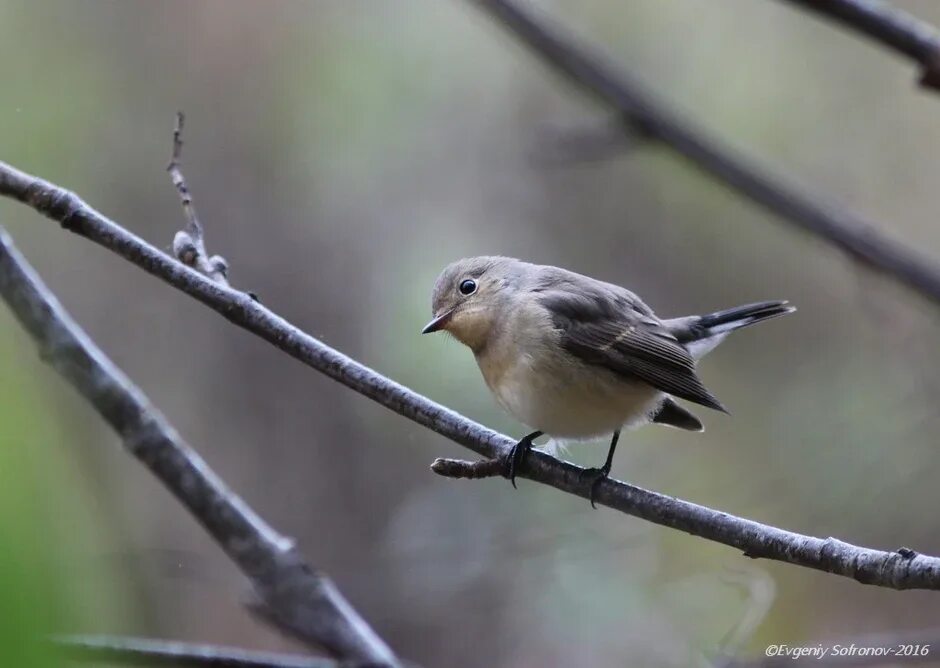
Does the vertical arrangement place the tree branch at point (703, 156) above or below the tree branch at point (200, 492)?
above

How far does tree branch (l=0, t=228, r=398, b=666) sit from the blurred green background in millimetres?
965

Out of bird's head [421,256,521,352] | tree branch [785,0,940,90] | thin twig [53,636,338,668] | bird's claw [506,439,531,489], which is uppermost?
tree branch [785,0,940,90]

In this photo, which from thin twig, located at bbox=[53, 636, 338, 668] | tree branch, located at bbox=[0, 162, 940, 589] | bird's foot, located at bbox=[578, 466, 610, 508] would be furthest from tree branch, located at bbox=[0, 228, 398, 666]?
bird's foot, located at bbox=[578, 466, 610, 508]

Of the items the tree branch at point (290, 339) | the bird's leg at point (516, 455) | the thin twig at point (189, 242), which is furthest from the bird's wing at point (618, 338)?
the thin twig at point (189, 242)

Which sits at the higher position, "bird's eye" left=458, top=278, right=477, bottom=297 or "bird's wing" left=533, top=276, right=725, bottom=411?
"bird's eye" left=458, top=278, right=477, bottom=297

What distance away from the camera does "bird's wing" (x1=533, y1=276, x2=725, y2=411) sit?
9.18ft

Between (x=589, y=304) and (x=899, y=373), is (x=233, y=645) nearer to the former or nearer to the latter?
(x=589, y=304)

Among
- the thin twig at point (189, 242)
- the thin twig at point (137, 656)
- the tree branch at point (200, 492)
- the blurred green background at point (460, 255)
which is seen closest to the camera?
the thin twig at point (137, 656)

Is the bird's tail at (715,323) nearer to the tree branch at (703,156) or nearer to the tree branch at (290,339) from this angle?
the tree branch at (703,156)

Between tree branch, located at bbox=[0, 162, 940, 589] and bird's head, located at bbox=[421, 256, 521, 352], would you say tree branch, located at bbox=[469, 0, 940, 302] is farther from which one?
bird's head, located at bbox=[421, 256, 521, 352]

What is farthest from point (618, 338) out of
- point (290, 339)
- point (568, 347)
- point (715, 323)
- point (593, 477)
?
point (290, 339)

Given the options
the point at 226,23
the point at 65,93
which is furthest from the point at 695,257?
the point at 65,93

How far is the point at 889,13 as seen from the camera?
1.76m

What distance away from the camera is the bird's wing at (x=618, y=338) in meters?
2.80
